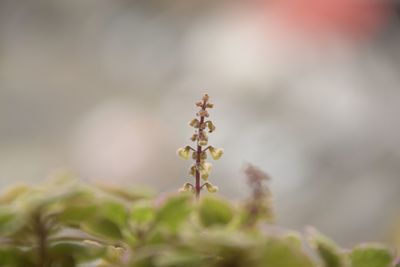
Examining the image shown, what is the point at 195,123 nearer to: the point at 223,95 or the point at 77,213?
the point at 77,213

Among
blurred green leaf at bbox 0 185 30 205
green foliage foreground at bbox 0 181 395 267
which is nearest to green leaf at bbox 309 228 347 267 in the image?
green foliage foreground at bbox 0 181 395 267

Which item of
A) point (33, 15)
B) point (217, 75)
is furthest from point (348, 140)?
point (33, 15)

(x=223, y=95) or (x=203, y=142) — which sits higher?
(x=223, y=95)

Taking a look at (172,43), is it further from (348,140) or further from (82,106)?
(348,140)

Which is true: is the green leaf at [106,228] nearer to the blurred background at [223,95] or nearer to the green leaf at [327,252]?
the green leaf at [327,252]

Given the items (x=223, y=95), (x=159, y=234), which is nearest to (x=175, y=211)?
(x=159, y=234)

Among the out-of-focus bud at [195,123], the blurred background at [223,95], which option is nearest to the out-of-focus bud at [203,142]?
the out-of-focus bud at [195,123]
